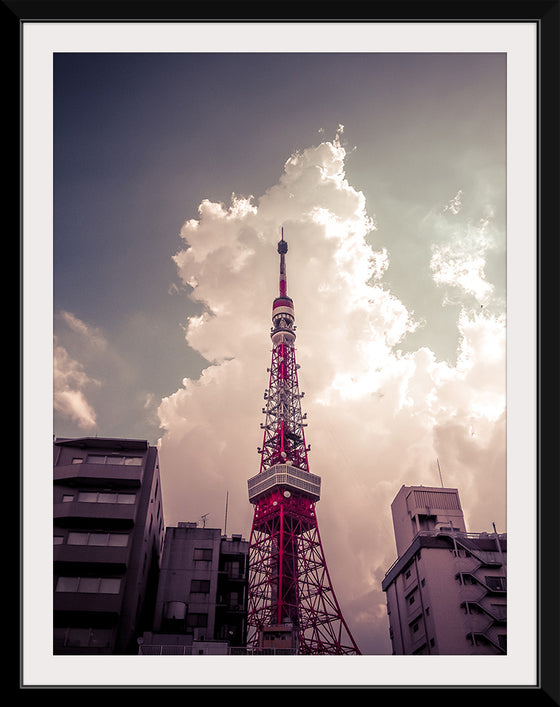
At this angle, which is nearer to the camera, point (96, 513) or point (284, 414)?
point (96, 513)

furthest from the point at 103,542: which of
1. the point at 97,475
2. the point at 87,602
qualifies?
the point at 97,475

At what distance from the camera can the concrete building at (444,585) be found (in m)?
25.3

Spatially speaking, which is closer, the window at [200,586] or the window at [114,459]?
the window at [114,459]

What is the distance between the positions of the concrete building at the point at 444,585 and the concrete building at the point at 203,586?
897 centimetres

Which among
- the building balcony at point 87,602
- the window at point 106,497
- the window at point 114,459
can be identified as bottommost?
the building balcony at point 87,602

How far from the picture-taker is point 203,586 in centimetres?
2795

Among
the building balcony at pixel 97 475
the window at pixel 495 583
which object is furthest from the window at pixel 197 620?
the window at pixel 495 583

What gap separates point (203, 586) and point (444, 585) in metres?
12.3

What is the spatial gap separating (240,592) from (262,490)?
10.6 metres

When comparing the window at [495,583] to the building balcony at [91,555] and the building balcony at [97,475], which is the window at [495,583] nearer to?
the building balcony at [91,555]

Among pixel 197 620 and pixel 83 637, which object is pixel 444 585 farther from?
pixel 83 637

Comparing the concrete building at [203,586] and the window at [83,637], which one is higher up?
the concrete building at [203,586]

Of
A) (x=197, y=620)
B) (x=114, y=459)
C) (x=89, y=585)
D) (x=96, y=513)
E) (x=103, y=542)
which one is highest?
(x=114, y=459)
